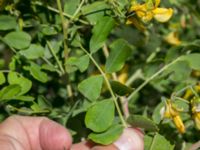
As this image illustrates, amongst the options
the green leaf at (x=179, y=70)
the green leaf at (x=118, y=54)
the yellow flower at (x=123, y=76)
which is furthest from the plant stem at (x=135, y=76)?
the green leaf at (x=118, y=54)

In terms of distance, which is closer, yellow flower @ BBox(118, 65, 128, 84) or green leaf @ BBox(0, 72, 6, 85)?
green leaf @ BBox(0, 72, 6, 85)

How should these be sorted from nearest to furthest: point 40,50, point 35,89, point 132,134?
1. point 132,134
2. point 40,50
3. point 35,89

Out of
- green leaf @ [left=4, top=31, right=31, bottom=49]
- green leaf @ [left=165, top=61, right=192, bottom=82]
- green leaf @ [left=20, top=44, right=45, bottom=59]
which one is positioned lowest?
green leaf @ [left=165, top=61, right=192, bottom=82]

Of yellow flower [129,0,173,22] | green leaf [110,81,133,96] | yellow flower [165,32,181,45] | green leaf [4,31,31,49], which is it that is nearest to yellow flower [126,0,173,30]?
yellow flower [129,0,173,22]

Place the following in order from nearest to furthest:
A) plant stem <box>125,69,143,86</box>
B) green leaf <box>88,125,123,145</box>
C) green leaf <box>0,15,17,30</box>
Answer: green leaf <box>88,125,123,145</box>
green leaf <box>0,15,17,30</box>
plant stem <box>125,69,143,86</box>

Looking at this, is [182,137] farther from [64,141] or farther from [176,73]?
[64,141]

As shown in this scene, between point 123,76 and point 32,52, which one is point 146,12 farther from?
point 123,76

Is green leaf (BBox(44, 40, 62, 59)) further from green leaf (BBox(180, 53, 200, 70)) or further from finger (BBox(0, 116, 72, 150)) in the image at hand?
green leaf (BBox(180, 53, 200, 70))

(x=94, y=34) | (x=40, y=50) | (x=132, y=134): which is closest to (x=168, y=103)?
(x=132, y=134)
